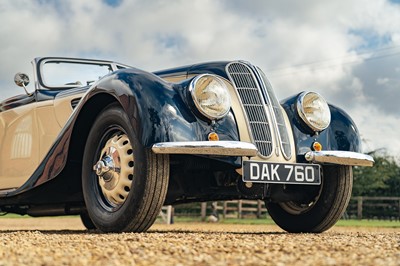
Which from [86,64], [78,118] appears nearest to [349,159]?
[78,118]

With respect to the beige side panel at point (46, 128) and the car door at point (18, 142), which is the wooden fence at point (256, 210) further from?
the beige side panel at point (46, 128)

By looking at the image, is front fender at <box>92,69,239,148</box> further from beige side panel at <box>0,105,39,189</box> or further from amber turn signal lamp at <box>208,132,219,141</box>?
beige side panel at <box>0,105,39,189</box>

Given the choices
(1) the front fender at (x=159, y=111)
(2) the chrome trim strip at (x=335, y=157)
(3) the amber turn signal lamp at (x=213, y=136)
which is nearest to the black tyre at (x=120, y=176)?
(1) the front fender at (x=159, y=111)

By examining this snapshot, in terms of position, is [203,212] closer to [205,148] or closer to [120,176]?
[120,176]

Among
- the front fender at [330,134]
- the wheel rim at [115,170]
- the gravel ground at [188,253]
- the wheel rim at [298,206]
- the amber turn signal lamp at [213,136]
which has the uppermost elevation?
the front fender at [330,134]

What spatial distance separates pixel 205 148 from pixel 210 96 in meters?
0.45

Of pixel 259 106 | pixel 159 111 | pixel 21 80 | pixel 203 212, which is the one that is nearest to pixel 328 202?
pixel 259 106

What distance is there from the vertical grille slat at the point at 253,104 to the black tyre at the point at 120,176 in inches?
32.1

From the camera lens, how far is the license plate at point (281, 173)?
13.7ft

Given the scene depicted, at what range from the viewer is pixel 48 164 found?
4.97 meters

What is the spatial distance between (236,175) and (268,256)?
6.27ft

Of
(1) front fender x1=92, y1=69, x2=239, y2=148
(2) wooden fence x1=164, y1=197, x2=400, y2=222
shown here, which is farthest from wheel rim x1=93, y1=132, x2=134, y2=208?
(2) wooden fence x1=164, y1=197, x2=400, y2=222

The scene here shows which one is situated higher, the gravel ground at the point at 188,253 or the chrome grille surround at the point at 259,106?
the chrome grille surround at the point at 259,106

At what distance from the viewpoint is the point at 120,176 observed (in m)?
4.21
